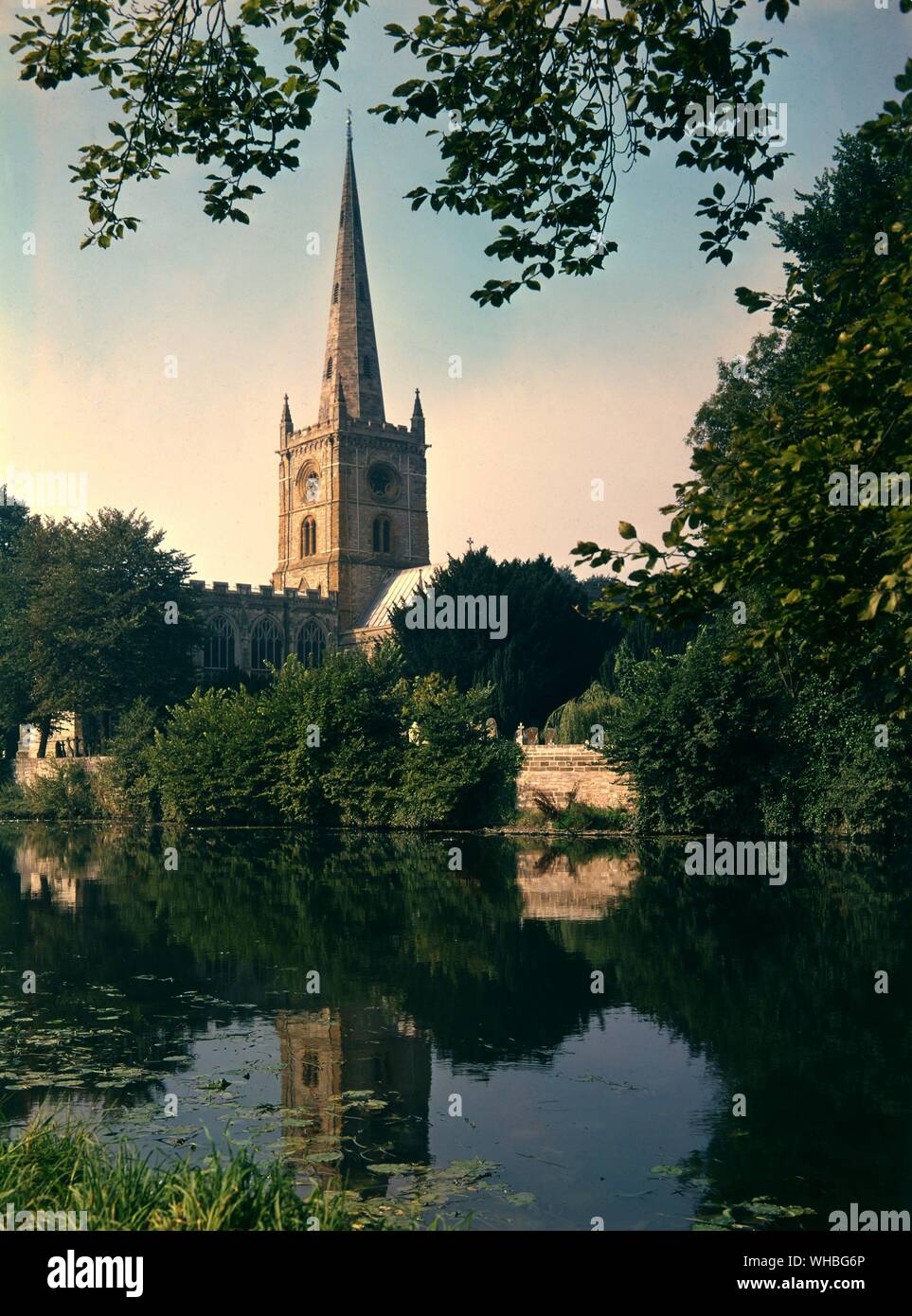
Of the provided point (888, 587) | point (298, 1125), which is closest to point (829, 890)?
point (298, 1125)

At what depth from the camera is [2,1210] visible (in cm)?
599

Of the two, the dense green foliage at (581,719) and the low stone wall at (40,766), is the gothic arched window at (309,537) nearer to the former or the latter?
the low stone wall at (40,766)

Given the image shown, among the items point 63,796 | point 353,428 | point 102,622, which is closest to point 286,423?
point 353,428

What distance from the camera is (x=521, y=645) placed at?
51.0 metres

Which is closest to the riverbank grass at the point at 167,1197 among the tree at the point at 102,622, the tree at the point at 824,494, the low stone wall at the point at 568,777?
the tree at the point at 824,494

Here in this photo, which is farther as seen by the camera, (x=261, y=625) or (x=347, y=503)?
(x=347, y=503)

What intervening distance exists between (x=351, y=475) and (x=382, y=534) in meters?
4.88

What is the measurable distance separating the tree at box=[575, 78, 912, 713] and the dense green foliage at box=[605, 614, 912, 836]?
1958cm

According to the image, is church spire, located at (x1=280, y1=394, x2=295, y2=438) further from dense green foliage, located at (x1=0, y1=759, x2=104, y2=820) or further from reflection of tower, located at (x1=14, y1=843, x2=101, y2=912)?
reflection of tower, located at (x1=14, y1=843, x2=101, y2=912)

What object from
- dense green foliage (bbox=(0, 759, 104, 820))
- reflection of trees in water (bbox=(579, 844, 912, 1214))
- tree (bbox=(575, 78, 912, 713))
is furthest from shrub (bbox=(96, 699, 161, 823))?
tree (bbox=(575, 78, 912, 713))

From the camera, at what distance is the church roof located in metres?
84.0

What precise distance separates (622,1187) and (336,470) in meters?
83.8

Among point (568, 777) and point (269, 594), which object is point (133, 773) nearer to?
point (568, 777)
